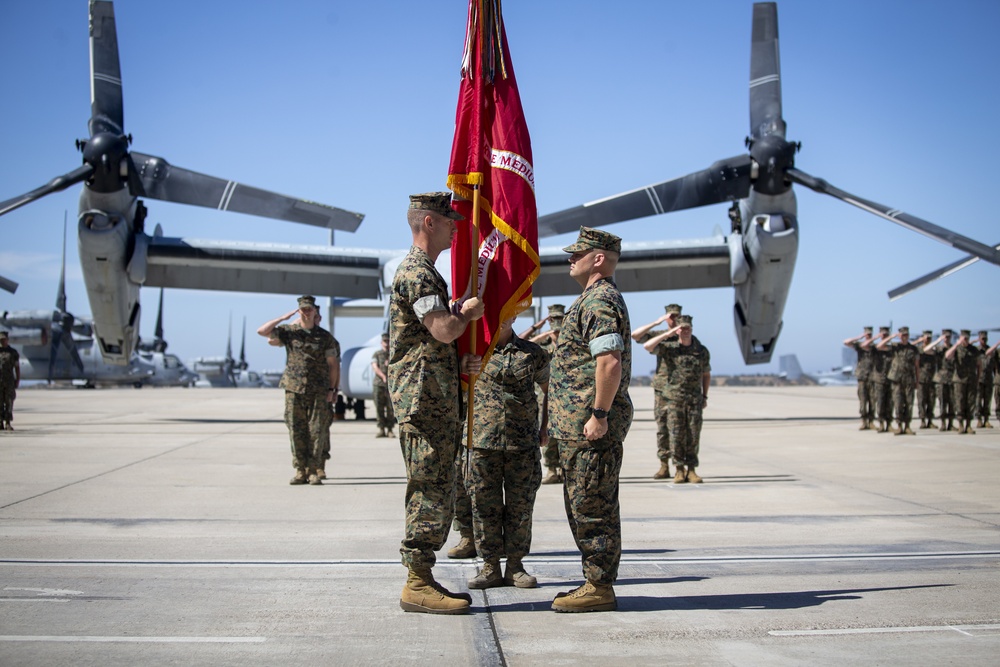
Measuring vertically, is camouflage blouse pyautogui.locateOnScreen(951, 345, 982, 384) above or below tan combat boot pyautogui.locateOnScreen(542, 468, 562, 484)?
above

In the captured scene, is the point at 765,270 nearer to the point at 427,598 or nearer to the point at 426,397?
the point at 426,397

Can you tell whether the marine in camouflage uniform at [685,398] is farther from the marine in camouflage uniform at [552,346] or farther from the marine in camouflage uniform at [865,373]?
the marine in camouflage uniform at [865,373]

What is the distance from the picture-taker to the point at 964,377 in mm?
14742

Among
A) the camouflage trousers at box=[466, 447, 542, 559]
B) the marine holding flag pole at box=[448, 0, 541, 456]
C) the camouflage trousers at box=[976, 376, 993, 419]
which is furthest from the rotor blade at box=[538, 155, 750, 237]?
the camouflage trousers at box=[466, 447, 542, 559]

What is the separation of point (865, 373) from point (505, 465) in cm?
1222

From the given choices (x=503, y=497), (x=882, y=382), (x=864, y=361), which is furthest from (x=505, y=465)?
(x=864, y=361)

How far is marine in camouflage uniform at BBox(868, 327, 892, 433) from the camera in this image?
48.1ft

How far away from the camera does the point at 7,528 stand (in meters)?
5.93

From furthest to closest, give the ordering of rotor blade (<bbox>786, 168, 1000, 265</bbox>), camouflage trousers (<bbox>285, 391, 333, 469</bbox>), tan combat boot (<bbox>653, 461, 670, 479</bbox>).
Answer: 1. rotor blade (<bbox>786, 168, 1000, 265</bbox>)
2. tan combat boot (<bbox>653, 461, 670, 479</bbox>)
3. camouflage trousers (<bbox>285, 391, 333, 469</bbox>)

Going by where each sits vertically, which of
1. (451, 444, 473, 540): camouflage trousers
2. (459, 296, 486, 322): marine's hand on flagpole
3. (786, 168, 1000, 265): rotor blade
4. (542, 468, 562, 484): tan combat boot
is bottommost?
(542, 468, 562, 484): tan combat boot

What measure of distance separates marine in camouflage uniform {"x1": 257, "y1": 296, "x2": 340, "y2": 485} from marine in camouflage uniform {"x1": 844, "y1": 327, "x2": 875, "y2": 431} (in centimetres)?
1019

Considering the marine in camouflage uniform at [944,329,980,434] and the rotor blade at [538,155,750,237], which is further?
the rotor blade at [538,155,750,237]

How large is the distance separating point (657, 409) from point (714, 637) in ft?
18.5

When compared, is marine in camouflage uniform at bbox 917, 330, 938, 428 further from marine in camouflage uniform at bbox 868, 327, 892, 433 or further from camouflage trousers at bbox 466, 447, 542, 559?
camouflage trousers at bbox 466, 447, 542, 559
